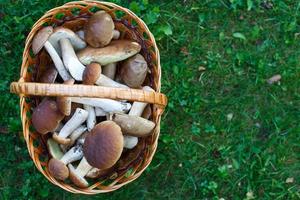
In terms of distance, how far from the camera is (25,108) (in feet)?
10.6

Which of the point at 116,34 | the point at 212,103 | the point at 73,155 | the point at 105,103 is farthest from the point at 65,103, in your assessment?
the point at 212,103

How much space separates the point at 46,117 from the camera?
3.12m

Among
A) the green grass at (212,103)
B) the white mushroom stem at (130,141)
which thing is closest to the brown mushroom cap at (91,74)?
the white mushroom stem at (130,141)

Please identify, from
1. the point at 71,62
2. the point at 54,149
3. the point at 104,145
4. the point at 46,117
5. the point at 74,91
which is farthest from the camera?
the point at 54,149

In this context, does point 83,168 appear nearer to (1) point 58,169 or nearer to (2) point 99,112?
A: (1) point 58,169

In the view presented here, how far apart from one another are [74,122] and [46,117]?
0.70ft

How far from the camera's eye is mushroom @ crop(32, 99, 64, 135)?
3117 millimetres

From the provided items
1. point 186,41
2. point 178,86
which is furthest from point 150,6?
point 178,86

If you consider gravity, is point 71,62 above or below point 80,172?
above

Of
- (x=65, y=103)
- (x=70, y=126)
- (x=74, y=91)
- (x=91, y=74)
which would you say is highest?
(x=74, y=91)

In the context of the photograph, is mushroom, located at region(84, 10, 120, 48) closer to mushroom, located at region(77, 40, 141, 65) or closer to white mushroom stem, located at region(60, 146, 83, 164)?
mushroom, located at region(77, 40, 141, 65)

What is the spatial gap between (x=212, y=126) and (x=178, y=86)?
42 centimetres

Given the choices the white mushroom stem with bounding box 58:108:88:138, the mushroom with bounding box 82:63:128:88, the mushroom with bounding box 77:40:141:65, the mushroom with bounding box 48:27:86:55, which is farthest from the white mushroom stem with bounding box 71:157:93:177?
the mushroom with bounding box 48:27:86:55

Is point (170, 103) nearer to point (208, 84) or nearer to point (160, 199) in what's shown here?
point (208, 84)
